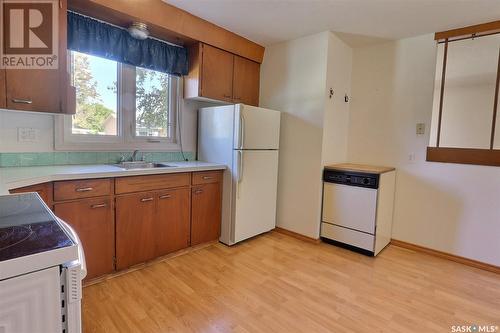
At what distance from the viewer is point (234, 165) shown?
2.81 meters

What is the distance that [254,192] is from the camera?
9.91 feet

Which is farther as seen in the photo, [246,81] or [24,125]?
[246,81]

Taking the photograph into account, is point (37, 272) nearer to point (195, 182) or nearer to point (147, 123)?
point (195, 182)

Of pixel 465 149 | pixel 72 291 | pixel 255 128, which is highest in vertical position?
pixel 255 128

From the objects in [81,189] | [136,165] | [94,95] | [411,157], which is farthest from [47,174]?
[411,157]

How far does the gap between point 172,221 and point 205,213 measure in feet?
1.30

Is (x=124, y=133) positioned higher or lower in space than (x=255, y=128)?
lower

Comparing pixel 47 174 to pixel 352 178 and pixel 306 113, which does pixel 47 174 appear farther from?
pixel 352 178

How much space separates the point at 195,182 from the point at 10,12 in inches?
72.1

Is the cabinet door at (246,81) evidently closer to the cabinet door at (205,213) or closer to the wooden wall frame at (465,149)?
the cabinet door at (205,213)

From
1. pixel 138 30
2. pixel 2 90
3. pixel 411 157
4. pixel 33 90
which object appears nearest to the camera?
pixel 2 90

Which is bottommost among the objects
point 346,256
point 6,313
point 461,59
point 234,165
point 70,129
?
point 346,256

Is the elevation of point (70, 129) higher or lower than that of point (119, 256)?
higher

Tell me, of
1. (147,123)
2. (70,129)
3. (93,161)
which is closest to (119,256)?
(93,161)
